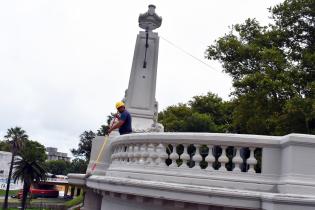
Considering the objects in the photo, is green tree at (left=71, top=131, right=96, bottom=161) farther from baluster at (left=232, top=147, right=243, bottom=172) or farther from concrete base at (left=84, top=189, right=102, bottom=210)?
baluster at (left=232, top=147, right=243, bottom=172)

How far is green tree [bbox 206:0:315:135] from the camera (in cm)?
1686

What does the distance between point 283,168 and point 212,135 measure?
1.20 metres

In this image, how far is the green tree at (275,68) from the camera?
1686cm

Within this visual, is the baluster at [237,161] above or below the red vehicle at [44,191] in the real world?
above

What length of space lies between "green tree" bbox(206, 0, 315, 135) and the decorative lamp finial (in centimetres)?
514

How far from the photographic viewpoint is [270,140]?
646cm

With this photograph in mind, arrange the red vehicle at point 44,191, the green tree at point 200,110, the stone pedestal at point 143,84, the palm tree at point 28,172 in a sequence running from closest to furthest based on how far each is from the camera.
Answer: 1. the stone pedestal at point 143,84
2. the green tree at point 200,110
3. the palm tree at point 28,172
4. the red vehicle at point 44,191

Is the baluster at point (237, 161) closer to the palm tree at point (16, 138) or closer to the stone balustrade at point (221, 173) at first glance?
the stone balustrade at point (221, 173)

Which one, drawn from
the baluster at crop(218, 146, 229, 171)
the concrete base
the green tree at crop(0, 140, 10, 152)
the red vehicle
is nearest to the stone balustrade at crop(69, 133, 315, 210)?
the baluster at crop(218, 146, 229, 171)

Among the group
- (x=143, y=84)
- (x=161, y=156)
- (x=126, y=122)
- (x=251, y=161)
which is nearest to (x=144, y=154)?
(x=161, y=156)

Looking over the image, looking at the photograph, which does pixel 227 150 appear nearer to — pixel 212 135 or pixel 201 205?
pixel 212 135

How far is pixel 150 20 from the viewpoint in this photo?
14.2 metres

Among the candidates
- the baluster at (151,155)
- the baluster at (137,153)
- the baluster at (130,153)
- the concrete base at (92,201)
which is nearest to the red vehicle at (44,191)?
the concrete base at (92,201)

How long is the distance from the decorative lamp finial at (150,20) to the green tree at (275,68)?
5.14 m
